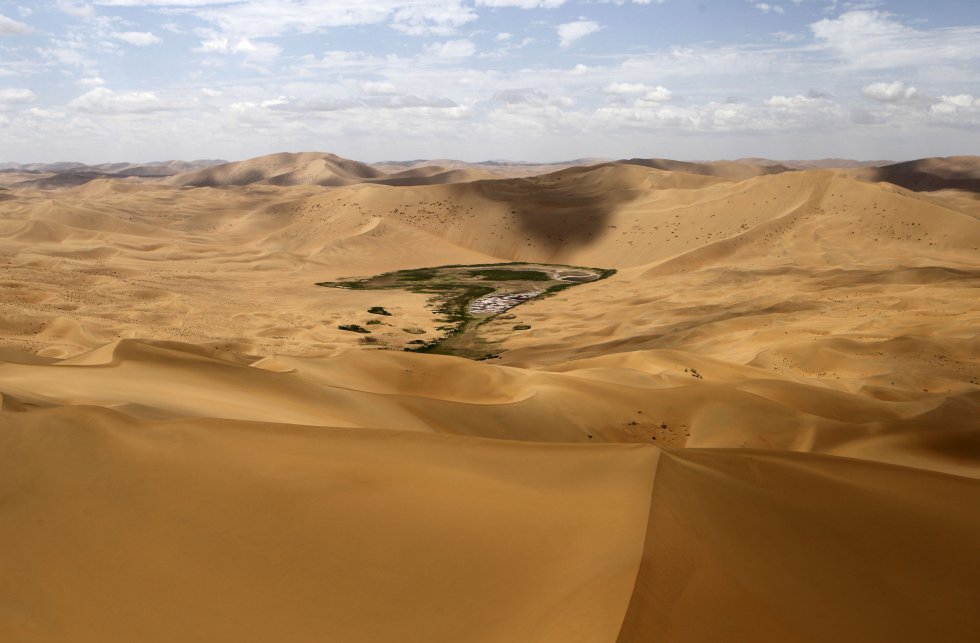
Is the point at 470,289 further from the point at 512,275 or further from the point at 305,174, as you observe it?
the point at 305,174

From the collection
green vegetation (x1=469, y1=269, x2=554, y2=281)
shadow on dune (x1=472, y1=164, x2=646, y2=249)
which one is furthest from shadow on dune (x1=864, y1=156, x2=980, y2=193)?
green vegetation (x1=469, y1=269, x2=554, y2=281)

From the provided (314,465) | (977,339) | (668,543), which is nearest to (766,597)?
(668,543)

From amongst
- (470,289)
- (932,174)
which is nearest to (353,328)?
(470,289)

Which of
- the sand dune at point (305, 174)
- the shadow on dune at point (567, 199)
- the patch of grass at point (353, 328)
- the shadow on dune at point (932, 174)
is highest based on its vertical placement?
the sand dune at point (305, 174)

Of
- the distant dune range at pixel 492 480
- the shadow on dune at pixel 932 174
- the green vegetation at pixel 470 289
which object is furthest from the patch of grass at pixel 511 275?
the shadow on dune at pixel 932 174

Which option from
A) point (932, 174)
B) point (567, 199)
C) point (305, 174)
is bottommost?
point (567, 199)

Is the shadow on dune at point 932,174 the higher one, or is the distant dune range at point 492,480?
the shadow on dune at point 932,174

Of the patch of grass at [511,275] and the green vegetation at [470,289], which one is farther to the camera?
the patch of grass at [511,275]

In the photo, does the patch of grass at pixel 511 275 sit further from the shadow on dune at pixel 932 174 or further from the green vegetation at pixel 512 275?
the shadow on dune at pixel 932 174
